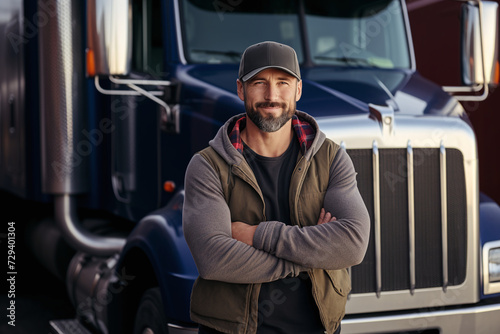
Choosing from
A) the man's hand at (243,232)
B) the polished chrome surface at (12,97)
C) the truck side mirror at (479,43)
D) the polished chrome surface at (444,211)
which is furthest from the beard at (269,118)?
the polished chrome surface at (12,97)

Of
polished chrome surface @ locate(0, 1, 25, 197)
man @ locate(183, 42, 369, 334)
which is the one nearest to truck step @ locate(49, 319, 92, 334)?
polished chrome surface @ locate(0, 1, 25, 197)

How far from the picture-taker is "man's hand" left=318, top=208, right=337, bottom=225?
2416mm

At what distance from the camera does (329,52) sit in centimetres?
433

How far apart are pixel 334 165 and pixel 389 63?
2.20m

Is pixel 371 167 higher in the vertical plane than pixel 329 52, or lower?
lower

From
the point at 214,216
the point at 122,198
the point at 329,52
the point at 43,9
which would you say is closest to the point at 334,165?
the point at 214,216

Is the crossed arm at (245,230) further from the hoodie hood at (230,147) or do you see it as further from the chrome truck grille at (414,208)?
the chrome truck grille at (414,208)

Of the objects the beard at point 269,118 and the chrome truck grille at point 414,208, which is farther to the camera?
the chrome truck grille at point 414,208

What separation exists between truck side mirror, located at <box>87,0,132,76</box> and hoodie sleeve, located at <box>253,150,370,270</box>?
1672 millimetres

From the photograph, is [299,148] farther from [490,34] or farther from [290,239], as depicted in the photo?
[490,34]

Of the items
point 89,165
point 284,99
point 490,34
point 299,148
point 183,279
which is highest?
point 490,34

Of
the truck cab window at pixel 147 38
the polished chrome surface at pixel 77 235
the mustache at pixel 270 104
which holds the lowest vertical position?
the polished chrome surface at pixel 77 235

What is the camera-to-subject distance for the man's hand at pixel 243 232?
2.36 metres

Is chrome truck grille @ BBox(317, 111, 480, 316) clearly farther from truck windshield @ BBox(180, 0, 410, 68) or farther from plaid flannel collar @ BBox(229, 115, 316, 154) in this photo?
truck windshield @ BBox(180, 0, 410, 68)
